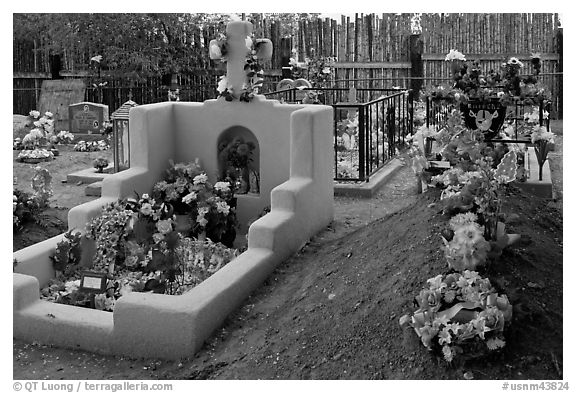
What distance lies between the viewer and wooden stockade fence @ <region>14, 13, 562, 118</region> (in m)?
19.0

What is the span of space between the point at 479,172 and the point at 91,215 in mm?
4088

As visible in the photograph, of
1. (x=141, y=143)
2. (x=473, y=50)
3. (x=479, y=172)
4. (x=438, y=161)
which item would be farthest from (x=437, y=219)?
(x=473, y=50)

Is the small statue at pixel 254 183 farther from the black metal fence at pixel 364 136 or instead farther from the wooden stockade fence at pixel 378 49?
the wooden stockade fence at pixel 378 49

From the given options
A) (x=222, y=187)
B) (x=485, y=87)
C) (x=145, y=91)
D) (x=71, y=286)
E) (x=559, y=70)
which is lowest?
(x=71, y=286)

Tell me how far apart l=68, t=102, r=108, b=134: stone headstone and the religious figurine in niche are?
8461 mm

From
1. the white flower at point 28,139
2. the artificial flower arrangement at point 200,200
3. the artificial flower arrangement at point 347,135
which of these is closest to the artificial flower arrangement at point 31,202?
the artificial flower arrangement at point 200,200

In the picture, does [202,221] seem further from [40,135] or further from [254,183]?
[40,135]

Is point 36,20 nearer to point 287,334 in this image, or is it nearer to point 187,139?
point 187,139

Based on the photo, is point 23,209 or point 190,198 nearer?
point 190,198

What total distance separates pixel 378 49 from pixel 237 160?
11.7 metres

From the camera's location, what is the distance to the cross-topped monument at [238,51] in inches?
386

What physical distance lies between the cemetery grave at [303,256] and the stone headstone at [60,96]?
32.0ft

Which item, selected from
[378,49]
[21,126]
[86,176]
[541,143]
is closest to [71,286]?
[541,143]

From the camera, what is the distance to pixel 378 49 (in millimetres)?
20688
